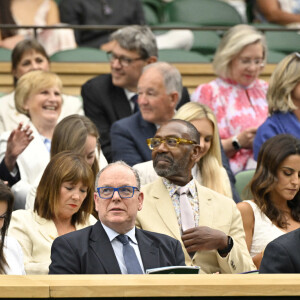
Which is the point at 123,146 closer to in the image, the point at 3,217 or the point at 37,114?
the point at 37,114

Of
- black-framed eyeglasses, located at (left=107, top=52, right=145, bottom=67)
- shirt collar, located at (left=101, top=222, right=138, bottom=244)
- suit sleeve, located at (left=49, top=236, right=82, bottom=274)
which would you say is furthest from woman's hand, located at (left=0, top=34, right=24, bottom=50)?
suit sleeve, located at (left=49, top=236, right=82, bottom=274)

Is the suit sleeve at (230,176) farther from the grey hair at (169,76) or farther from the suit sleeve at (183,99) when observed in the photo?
the suit sleeve at (183,99)

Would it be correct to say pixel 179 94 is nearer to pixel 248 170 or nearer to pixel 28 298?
pixel 248 170

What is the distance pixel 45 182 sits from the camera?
15.2 feet

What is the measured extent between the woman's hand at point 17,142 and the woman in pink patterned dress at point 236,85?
158 cm

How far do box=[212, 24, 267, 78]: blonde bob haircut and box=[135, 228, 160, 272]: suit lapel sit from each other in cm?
246

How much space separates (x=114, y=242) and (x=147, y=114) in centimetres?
174

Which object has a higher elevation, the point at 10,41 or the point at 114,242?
the point at 10,41

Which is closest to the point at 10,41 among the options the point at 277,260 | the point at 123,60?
the point at 123,60

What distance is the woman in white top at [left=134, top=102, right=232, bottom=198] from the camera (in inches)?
211

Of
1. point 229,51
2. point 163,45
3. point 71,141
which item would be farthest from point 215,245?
point 163,45

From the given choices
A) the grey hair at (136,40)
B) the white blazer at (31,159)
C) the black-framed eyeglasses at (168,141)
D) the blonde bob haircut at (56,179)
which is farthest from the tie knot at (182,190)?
the grey hair at (136,40)

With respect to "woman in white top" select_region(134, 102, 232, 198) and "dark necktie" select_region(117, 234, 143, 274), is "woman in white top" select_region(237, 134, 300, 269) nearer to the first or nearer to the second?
"woman in white top" select_region(134, 102, 232, 198)

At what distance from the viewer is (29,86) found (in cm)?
589
